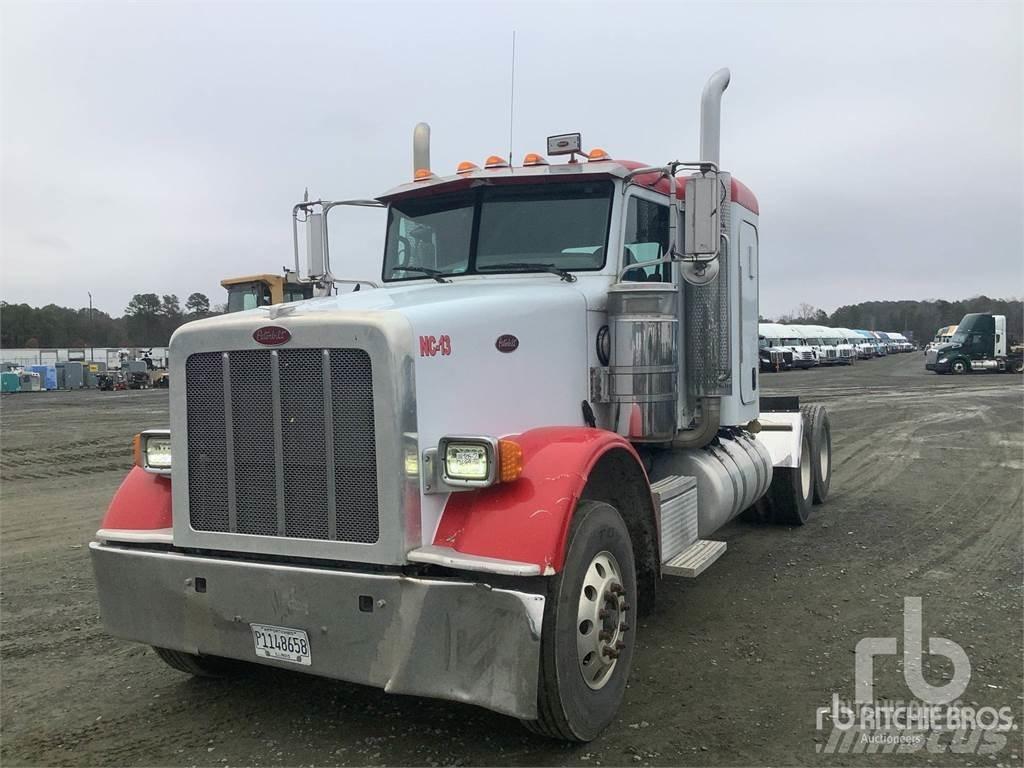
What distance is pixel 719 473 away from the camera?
606 centimetres

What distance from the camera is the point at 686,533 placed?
17.1 ft

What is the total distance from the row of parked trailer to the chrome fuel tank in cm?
4458

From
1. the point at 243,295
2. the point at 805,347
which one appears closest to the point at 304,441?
the point at 243,295

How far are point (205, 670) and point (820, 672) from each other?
343 centimetres

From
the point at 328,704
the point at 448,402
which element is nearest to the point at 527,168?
the point at 448,402

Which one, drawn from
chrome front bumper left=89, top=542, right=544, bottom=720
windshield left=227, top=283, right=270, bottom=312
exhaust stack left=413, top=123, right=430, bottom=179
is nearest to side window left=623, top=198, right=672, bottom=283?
exhaust stack left=413, top=123, right=430, bottom=179

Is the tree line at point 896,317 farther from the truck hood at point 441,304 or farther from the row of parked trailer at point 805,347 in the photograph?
the truck hood at point 441,304

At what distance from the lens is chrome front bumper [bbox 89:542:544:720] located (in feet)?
10.4

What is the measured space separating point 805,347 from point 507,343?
181 feet

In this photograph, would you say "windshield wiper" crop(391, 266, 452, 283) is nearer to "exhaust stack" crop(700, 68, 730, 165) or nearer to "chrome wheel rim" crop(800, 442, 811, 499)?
"exhaust stack" crop(700, 68, 730, 165)

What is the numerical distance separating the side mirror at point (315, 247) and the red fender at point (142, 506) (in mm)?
2268

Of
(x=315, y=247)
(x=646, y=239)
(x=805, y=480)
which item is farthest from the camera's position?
(x=805, y=480)

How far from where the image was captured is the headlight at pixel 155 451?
13.6 ft

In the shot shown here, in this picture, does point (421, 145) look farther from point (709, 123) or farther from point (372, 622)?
point (372, 622)
